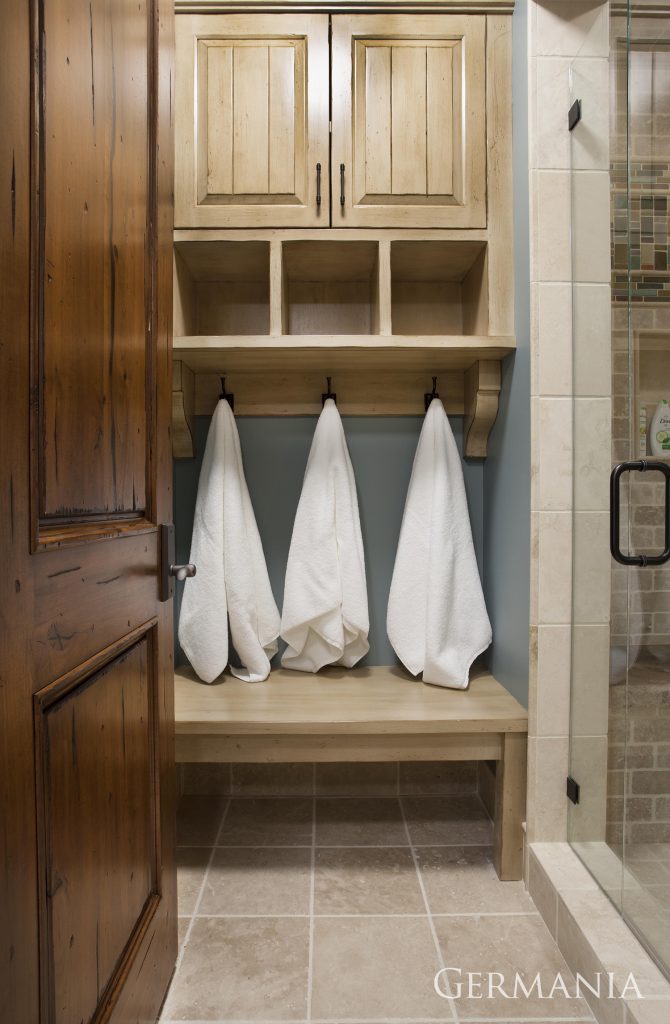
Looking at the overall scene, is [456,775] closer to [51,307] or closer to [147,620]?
[147,620]

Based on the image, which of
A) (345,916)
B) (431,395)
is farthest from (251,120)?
(345,916)

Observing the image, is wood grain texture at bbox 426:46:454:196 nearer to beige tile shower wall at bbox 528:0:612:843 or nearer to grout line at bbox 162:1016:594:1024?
beige tile shower wall at bbox 528:0:612:843

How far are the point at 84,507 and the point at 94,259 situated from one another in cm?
33

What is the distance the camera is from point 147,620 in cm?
101

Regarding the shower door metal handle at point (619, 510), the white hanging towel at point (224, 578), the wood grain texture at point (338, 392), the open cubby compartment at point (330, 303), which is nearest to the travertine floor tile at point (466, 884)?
the white hanging towel at point (224, 578)

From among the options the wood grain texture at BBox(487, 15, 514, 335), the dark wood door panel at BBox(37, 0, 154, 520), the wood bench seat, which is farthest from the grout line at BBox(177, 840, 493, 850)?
the wood grain texture at BBox(487, 15, 514, 335)

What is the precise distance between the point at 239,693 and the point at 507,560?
0.79m

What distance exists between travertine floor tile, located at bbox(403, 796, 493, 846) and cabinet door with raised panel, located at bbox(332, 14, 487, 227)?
5.32ft

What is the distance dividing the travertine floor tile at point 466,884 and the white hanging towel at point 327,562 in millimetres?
567

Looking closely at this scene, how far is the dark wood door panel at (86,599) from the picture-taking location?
0.66m

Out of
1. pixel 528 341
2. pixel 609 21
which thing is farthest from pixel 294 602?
pixel 609 21

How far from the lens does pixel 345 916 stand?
1.30 metres

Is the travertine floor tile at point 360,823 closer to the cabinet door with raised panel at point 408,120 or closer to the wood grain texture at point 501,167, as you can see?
the wood grain texture at point 501,167

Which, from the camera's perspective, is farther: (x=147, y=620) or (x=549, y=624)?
(x=549, y=624)
